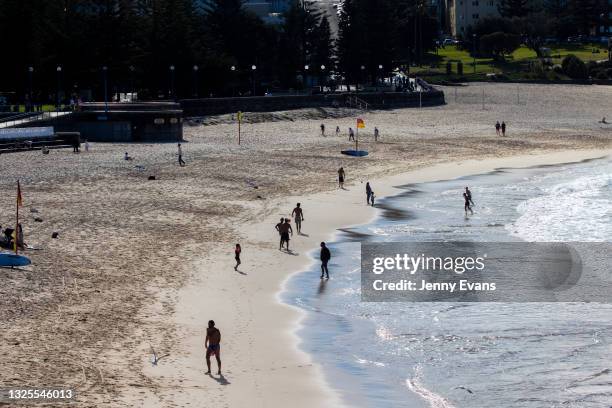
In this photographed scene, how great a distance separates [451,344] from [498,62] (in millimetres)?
101554

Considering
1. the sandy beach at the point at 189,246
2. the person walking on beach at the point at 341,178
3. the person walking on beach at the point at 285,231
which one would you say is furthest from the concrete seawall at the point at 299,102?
the person walking on beach at the point at 285,231

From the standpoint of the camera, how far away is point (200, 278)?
2820 cm

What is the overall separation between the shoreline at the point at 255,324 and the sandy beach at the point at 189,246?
5 cm

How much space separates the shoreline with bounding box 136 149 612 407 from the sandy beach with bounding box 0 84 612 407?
0.16ft

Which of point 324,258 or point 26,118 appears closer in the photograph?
point 324,258

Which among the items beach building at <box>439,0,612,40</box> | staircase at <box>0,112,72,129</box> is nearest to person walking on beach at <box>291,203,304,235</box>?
staircase at <box>0,112,72,129</box>

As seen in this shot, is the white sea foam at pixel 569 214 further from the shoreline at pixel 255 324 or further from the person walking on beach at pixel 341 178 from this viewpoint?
the person walking on beach at pixel 341 178

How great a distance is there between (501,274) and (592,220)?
10.9 metres

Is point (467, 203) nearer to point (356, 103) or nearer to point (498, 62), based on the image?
point (356, 103)

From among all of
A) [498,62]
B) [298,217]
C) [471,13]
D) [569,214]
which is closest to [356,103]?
[498,62]

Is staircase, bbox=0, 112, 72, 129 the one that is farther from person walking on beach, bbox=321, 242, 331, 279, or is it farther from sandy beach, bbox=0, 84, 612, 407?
person walking on beach, bbox=321, 242, 331, 279

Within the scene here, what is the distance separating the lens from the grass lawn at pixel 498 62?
4530 inches

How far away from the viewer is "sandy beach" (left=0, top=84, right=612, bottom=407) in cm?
1992

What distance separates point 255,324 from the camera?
2455cm
